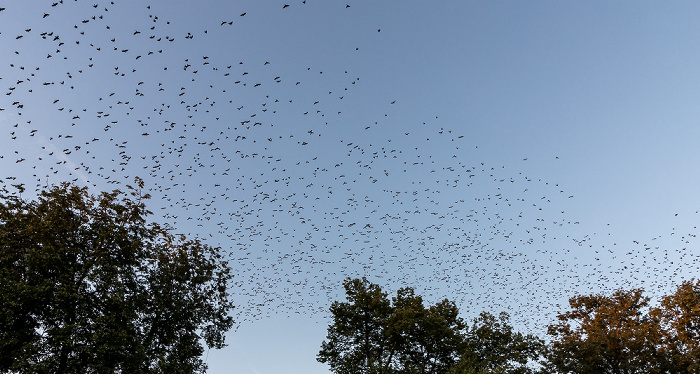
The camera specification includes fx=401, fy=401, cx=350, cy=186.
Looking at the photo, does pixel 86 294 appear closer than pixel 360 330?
Yes

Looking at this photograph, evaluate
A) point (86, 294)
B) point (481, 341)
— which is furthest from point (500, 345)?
point (86, 294)

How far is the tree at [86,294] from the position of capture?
2433 centimetres

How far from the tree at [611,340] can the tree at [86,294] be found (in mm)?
41132

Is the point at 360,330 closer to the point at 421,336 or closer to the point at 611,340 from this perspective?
the point at 421,336

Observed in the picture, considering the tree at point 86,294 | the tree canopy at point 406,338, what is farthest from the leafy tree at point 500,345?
the tree at point 86,294

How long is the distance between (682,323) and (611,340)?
25.2 feet

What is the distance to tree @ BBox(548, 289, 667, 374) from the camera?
43.7 m

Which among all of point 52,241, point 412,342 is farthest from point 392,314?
point 52,241

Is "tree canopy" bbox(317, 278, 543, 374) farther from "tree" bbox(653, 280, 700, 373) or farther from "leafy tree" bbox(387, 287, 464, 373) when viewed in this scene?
"tree" bbox(653, 280, 700, 373)

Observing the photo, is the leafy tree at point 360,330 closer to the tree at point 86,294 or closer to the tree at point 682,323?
the tree at point 86,294

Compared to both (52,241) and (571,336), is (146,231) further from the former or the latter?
(571,336)

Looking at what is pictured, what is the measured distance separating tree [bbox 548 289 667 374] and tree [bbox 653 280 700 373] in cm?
96

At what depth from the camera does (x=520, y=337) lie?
45219 mm

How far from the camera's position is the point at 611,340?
152ft
